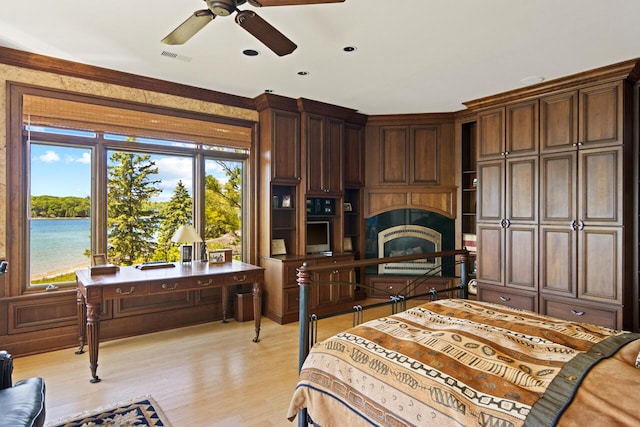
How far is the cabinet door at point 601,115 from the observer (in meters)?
3.50

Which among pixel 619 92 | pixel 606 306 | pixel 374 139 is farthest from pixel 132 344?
pixel 619 92

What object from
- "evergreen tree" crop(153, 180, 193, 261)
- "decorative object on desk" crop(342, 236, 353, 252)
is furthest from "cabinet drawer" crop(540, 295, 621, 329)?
"evergreen tree" crop(153, 180, 193, 261)

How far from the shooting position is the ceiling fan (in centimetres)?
199

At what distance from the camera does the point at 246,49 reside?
3152 millimetres

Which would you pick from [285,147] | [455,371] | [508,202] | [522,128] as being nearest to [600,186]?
[508,202]

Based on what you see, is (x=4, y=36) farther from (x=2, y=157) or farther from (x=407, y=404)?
(x=407, y=404)

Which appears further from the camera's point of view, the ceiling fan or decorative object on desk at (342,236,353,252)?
decorative object on desk at (342,236,353,252)

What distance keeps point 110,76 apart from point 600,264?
5.31 meters

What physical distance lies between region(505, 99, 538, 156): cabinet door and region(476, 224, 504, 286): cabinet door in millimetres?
961

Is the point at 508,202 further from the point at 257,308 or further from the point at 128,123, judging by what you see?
the point at 128,123

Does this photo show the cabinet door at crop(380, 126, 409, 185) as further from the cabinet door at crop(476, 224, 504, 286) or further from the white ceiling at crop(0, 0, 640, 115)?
the cabinet door at crop(476, 224, 504, 286)

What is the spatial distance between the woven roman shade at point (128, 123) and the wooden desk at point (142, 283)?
145 cm

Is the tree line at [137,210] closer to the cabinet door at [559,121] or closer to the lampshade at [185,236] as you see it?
the lampshade at [185,236]

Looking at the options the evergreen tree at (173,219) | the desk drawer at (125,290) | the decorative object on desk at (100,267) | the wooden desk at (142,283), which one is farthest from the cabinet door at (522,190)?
the decorative object on desk at (100,267)
